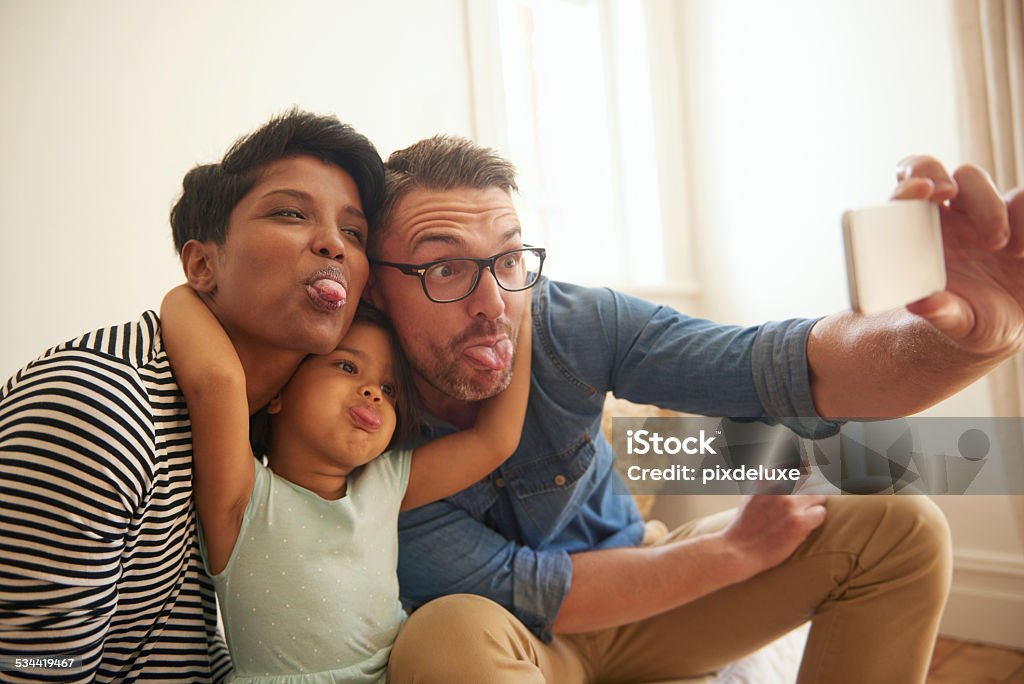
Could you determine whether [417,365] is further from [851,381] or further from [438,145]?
[851,381]

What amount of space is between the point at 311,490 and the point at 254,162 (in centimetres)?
43

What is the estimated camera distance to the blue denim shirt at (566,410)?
112 cm

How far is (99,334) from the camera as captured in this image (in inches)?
35.9

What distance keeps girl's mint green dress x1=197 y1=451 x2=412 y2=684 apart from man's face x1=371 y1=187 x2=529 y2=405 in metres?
0.24

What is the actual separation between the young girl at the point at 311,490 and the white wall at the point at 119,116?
65 cm

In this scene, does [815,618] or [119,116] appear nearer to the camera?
[815,618]

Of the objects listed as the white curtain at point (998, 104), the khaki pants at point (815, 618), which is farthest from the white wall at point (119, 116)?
the white curtain at point (998, 104)

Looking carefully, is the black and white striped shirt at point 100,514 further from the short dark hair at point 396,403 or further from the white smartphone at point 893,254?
the white smartphone at point 893,254

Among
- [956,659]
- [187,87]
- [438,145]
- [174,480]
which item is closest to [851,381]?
[438,145]

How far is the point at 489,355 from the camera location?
112 cm

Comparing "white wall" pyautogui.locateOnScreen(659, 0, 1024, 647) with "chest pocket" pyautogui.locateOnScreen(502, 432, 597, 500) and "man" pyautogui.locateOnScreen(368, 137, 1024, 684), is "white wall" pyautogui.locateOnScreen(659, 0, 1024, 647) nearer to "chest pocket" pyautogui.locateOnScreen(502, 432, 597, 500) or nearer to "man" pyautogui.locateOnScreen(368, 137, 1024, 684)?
"man" pyautogui.locateOnScreen(368, 137, 1024, 684)

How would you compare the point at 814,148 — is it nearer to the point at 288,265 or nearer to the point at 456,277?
the point at 456,277

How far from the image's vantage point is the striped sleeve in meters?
0.77
